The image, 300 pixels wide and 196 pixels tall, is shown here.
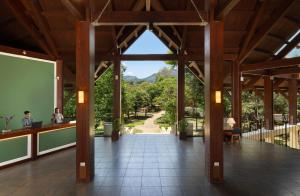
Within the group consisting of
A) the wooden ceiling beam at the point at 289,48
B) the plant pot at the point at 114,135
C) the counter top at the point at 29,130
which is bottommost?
the plant pot at the point at 114,135

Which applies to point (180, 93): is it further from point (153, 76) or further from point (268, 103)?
point (153, 76)

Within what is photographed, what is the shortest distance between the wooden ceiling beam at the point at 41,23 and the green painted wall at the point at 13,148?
354 centimetres

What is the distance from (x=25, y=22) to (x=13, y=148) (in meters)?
3.91

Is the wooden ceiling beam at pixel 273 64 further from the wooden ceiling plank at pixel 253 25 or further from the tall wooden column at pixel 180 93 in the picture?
the tall wooden column at pixel 180 93

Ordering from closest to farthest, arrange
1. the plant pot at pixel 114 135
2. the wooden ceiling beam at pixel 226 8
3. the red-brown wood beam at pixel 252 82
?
1. the wooden ceiling beam at pixel 226 8
2. the plant pot at pixel 114 135
3. the red-brown wood beam at pixel 252 82

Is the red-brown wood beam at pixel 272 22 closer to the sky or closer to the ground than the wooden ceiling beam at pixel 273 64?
closer to the sky

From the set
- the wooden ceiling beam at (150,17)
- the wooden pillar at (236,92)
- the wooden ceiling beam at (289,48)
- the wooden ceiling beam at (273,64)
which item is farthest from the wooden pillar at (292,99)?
the wooden ceiling beam at (150,17)

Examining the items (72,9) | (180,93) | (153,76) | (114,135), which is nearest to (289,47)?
(180,93)

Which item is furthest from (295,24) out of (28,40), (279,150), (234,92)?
(28,40)

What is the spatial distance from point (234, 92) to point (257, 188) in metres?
6.50

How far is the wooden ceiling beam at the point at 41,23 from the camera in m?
7.15

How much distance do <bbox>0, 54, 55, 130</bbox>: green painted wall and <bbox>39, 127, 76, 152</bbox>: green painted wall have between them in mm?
1146

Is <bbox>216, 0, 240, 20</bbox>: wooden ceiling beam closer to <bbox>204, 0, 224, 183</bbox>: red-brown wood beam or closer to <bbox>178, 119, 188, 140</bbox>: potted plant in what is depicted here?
<bbox>204, 0, 224, 183</bbox>: red-brown wood beam

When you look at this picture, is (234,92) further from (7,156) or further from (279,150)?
(7,156)
